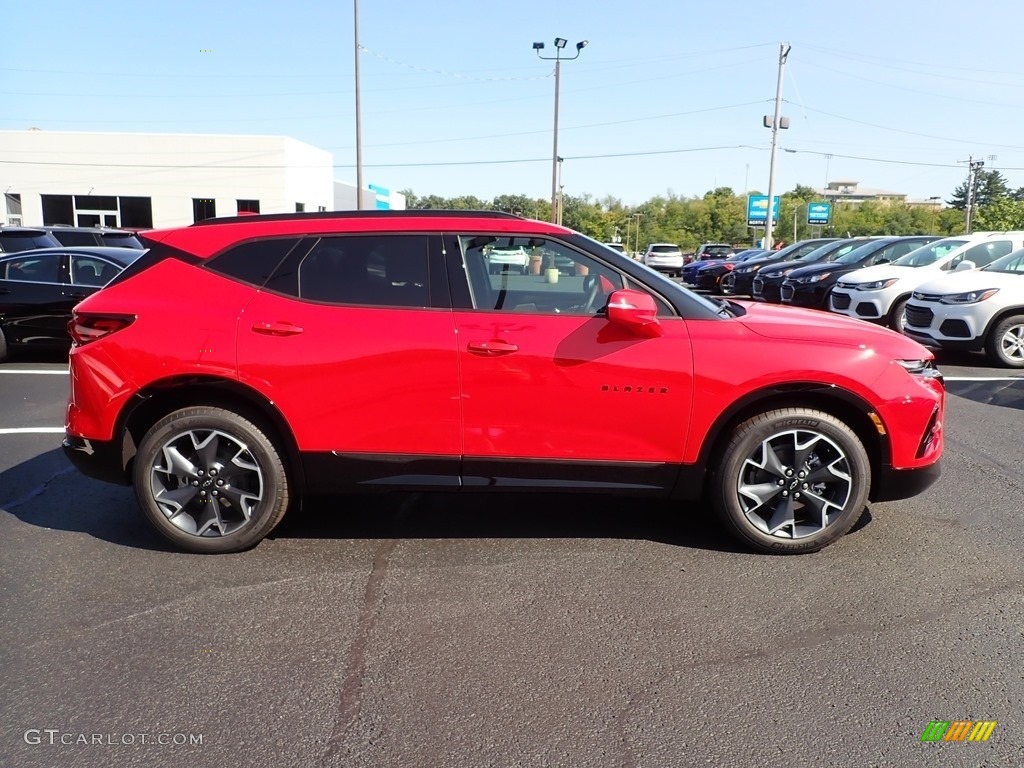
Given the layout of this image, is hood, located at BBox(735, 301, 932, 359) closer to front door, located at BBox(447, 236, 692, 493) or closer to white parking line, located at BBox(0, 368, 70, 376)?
front door, located at BBox(447, 236, 692, 493)

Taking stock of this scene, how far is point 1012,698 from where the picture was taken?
2.95m

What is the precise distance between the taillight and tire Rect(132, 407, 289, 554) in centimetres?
52

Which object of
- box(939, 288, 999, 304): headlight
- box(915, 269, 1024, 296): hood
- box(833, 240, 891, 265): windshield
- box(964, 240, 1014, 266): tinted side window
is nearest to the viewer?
box(939, 288, 999, 304): headlight

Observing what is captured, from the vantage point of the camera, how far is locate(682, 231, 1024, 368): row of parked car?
10.2 metres

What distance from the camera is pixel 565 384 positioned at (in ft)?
13.1

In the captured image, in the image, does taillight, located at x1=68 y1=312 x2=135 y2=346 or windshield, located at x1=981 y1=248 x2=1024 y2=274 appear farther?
windshield, located at x1=981 y1=248 x2=1024 y2=274

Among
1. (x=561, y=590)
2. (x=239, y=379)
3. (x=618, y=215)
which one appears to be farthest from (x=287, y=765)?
(x=618, y=215)

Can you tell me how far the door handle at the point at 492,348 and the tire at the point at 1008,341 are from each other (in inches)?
338

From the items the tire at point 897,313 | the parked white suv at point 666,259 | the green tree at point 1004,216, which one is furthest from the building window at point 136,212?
the green tree at point 1004,216

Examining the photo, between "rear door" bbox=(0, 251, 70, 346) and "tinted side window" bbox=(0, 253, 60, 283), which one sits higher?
"tinted side window" bbox=(0, 253, 60, 283)

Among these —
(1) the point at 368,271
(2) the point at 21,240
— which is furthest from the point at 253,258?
(2) the point at 21,240

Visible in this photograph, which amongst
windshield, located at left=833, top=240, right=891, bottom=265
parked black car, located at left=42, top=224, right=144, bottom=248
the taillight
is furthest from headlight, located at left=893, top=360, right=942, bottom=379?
→ parked black car, located at left=42, top=224, right=144, bottom=248

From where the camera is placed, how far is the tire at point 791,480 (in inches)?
161

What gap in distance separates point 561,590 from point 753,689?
A: 1047 millimetres
